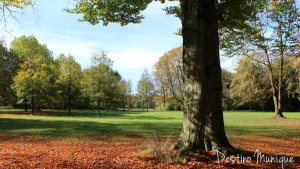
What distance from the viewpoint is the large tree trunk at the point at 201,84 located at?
207 inches

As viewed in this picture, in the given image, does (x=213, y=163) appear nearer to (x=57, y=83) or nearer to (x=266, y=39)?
(x=266, y=39)

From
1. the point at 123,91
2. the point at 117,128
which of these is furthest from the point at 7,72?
the point at 123,91

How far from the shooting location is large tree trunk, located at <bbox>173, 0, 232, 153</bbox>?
207 inches

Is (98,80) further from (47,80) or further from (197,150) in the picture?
(197,150)

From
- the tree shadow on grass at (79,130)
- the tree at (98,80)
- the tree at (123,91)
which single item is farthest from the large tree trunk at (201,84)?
the tree at (123,91)

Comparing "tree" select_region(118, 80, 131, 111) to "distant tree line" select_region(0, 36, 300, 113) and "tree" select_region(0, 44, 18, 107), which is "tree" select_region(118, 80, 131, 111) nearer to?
"distant tree line" select_region(0, 36, 300, 113)

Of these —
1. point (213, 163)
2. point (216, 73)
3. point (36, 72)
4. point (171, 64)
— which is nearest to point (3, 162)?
Answer: point (213, 163)

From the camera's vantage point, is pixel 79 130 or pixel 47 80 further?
pixel 47 80

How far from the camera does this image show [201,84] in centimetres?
529

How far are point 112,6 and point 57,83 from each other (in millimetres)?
28093

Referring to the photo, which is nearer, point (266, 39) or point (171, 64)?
point (266, 39)

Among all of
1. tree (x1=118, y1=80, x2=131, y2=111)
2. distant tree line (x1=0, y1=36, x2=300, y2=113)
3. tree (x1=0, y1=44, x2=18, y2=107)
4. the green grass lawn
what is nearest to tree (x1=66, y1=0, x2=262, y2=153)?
the green grass lawn

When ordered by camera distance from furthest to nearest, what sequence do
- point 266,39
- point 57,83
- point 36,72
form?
1. point 57,83
2. point 36,72
3. point 266,39

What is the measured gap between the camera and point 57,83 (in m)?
32.9
